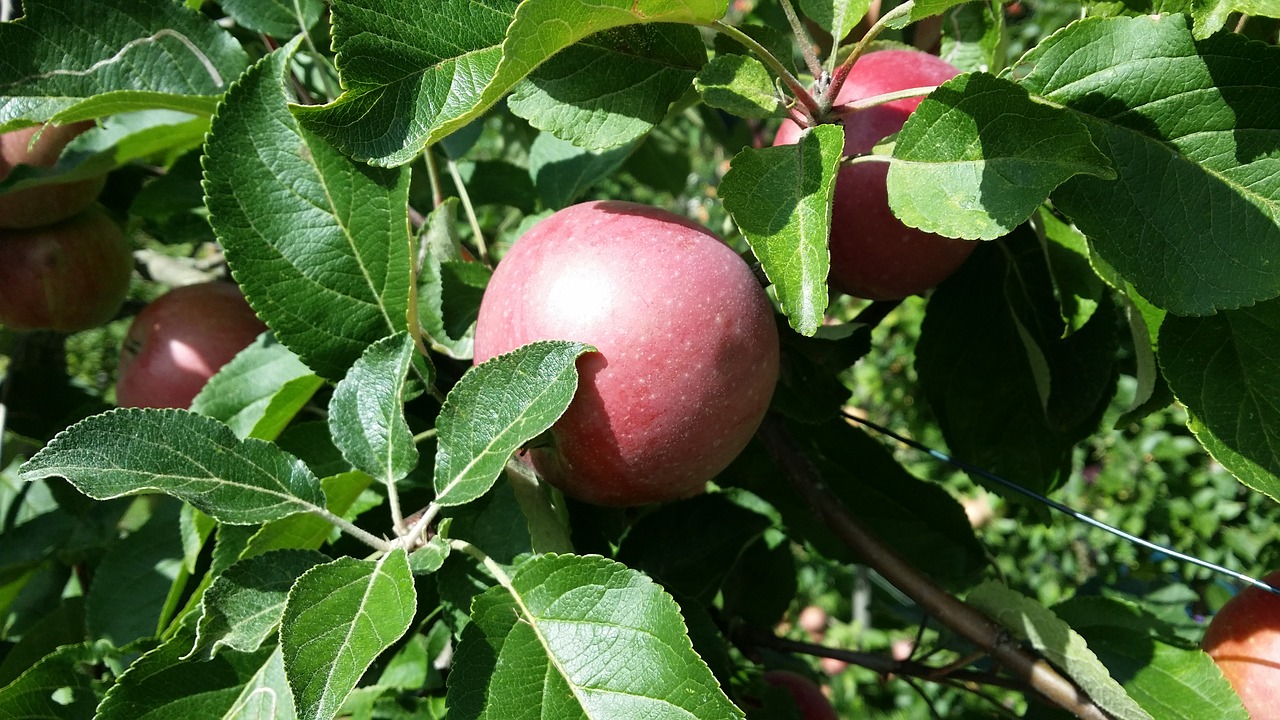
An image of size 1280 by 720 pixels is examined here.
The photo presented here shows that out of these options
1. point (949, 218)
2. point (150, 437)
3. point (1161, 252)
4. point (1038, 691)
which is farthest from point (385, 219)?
point (1038, 691)

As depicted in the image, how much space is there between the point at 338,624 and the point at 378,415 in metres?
0.15

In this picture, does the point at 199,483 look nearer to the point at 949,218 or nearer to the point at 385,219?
the point at 385,219

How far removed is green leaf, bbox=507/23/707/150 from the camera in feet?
1.97

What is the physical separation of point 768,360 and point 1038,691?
38 cm

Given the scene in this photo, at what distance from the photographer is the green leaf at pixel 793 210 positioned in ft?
1.65

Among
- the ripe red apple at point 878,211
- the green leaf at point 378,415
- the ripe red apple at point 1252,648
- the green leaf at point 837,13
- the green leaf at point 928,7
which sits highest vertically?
the green leaf at point 928,7

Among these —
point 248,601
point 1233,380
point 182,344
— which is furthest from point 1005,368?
point 182,344

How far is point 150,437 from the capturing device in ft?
1.88

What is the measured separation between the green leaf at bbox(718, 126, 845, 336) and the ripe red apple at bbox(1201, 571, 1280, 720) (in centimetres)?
55

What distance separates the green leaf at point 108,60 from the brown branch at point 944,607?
1.97 ft

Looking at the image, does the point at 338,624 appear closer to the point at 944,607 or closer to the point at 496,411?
the point at 496,411

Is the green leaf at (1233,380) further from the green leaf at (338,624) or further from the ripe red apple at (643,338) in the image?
the green leaf at (338,624)

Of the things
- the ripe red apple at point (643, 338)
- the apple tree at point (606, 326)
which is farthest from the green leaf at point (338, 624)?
the ripe red apple at point (643, 338)

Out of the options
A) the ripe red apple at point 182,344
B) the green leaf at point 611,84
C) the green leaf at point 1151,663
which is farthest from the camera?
the ripe red apple at point 182,344
